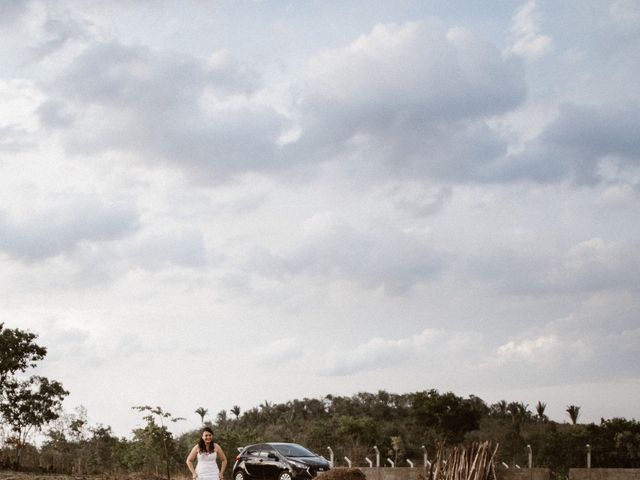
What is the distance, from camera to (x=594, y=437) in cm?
4719

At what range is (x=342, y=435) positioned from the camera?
161 feet

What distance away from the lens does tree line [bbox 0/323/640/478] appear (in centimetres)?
3403

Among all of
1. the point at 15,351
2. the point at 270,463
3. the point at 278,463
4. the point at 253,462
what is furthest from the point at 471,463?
the point at 15,351

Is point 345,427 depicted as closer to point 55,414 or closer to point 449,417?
point 449,417

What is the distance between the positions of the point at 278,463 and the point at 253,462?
139 cm

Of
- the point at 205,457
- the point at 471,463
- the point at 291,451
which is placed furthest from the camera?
the point at 291,451

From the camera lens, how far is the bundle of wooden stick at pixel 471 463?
12.1 m

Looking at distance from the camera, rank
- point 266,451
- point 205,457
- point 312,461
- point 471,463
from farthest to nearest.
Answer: point 266,451, point 312,461, point 205,457, point 471,463

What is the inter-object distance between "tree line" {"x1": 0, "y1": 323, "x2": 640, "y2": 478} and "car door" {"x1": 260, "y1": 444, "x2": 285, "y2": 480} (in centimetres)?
525

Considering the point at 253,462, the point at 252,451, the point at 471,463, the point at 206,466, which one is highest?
the point at 471,463

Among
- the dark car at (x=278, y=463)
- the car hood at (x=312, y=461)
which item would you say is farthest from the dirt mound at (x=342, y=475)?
the car hood at (x=312, y=461)

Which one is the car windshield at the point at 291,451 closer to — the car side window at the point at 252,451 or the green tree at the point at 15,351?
the car side window at the point at 252,451

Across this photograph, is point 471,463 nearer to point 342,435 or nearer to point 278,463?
point 278,463

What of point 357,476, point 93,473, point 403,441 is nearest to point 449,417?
point 403,441
